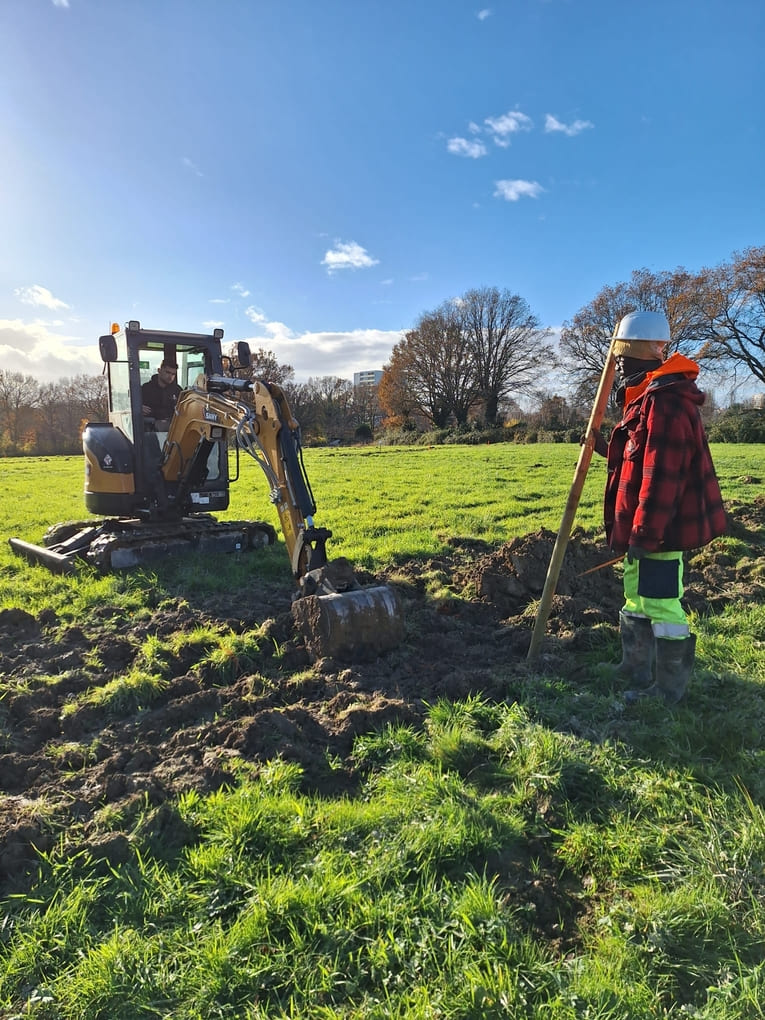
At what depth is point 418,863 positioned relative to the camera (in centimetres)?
263

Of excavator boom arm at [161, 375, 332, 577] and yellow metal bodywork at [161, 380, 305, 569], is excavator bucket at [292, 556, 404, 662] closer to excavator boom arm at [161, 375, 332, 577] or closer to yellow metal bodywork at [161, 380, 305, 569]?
excavator boom arm at [161, 375, 332, 577]

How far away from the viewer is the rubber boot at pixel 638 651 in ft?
13.9

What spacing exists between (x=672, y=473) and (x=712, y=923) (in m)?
2.39

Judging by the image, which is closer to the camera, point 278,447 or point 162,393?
point 278,447

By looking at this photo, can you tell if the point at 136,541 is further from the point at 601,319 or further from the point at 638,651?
the point at 601,319

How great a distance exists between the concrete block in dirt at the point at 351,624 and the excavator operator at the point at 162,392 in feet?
15.9

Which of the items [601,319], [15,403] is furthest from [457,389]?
[15,403]

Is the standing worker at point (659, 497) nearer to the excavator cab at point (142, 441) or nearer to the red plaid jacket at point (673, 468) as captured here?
the red plaid jacket at point (673, 468)

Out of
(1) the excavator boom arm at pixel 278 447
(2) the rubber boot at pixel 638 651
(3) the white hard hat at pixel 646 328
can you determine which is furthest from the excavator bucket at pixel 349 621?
(3) the white hard hat at pixel 646 328

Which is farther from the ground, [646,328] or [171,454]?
[646,328]

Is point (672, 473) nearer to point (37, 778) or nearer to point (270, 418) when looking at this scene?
point (270, 418)

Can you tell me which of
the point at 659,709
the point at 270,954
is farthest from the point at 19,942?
the point at 659,709

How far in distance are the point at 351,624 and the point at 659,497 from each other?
237 centimetres

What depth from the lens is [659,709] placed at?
3.78 meters
